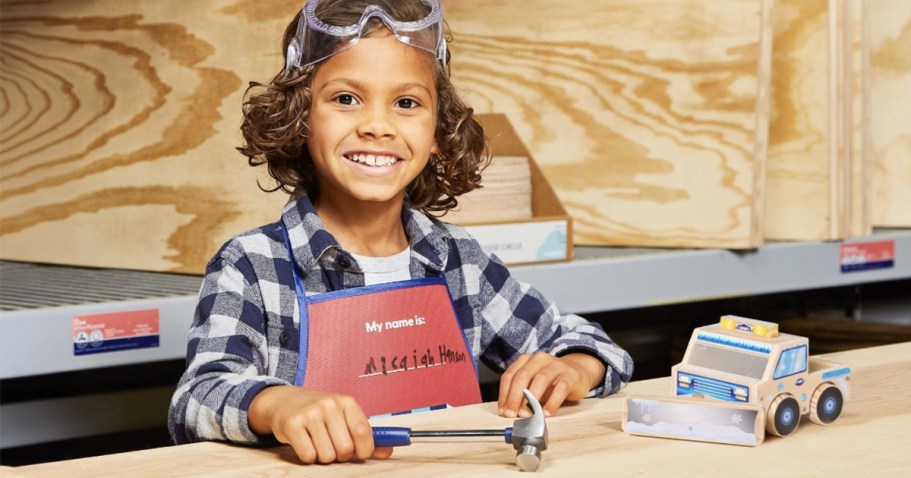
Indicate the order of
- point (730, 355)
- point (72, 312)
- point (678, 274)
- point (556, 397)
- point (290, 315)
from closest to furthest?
1. point (730, 355)
2. point (556, 397)
3. point (290, 315)
4. point (72, 312)
5. point (678, 274)

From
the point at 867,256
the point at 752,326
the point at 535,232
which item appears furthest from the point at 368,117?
the point at 867,256

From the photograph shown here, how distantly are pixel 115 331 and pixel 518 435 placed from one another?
36.2 inches

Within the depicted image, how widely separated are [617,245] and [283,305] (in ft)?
3.98

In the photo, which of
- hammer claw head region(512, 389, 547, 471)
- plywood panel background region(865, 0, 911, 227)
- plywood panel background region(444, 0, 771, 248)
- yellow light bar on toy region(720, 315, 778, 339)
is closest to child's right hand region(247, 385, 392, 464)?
hammer claw head region(512, 389, 547, 471)

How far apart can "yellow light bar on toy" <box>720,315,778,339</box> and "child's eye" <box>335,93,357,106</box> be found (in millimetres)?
470

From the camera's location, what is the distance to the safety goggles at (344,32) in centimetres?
125

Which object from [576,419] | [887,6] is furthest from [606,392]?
[887,6]

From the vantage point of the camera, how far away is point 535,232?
2010 mm

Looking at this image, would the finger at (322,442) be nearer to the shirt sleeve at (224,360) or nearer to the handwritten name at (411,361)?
the shirt sleeve at (224,360)

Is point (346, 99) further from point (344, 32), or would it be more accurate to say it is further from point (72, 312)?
point (72, 312)

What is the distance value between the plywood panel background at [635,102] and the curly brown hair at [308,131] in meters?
0.78

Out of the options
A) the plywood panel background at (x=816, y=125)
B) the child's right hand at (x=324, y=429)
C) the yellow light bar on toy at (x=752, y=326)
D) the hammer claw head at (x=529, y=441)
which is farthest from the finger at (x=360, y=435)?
the plywood panel background at (x=816, y=125)

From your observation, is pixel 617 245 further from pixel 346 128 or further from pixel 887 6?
pixel 346 128

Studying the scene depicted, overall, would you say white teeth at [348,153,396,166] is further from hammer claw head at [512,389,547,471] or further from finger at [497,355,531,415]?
hammer claw head at [512,389,547,471]
